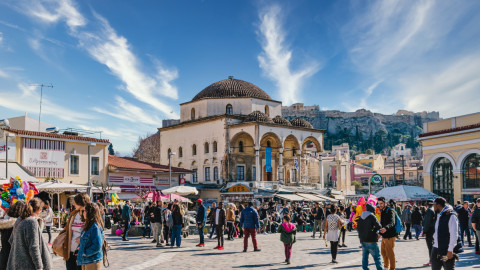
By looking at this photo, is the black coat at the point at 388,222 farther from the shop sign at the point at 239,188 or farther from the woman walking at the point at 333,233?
the shop sign at the point at 239,188

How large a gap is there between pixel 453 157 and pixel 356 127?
499 ft

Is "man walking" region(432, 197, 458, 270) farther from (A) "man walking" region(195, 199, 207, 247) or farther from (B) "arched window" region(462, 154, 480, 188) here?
(B) "arched window" region(462, 154, 480, 188)

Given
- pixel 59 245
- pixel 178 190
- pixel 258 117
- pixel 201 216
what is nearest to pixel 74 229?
pixel 59 245

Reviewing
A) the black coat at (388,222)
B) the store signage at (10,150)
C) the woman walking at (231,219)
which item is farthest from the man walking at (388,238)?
the store signage at (10,150)

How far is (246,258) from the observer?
1250cm

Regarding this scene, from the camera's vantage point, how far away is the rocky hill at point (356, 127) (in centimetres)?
17775

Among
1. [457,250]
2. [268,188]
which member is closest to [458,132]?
[268,188]

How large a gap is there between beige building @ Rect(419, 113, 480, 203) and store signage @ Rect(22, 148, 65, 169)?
80.9 feet

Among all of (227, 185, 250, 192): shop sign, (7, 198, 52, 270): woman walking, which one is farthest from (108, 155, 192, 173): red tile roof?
(7, 198, 52, 270): woman walking

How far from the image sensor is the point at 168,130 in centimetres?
5225

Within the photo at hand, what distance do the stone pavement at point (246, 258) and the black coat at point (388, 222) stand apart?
145 cm

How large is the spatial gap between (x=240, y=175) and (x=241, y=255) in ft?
110

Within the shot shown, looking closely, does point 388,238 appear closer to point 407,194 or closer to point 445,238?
point 445,238

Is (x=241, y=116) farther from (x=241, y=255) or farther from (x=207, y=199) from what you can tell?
(x=241, y=255)
